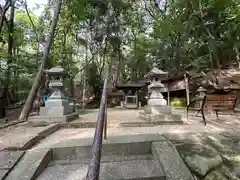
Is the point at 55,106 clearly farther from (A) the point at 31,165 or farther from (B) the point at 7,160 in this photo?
(A) the point at 31,165

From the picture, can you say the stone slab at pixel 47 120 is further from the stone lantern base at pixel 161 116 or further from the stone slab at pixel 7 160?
the stone lantern base at pixel 161 116

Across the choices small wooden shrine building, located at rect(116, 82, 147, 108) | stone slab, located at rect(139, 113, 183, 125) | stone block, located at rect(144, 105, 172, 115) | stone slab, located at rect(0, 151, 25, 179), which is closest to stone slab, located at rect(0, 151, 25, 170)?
stone slab, located at rect(0, 151, 25, 179)

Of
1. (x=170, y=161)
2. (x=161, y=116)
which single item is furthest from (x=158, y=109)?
(x=170, y=161)

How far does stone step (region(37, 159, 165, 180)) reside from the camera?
5.46 ft

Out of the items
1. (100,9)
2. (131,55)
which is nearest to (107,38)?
(100,9)

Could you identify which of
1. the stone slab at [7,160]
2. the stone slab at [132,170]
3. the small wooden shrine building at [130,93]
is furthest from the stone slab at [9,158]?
the small wooden shrine building at [130,93]

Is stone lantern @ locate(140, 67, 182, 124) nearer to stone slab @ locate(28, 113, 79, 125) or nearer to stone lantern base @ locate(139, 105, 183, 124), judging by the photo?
stone lantern base @ locate(139, 105, 183, 124)

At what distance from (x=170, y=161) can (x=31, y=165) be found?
169 centimetres

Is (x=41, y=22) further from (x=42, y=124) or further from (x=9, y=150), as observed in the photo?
(x=9, y=150)

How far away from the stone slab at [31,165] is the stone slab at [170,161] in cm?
147

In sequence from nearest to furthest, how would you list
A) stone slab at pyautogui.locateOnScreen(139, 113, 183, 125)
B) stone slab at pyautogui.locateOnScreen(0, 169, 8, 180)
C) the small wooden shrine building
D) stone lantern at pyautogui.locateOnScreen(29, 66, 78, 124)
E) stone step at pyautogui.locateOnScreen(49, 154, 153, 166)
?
stone slab at pyautogui.locateOnScreen(0, 169, 8, 180)
stone step at pyautogui.locateOnScreen(49, 154, 153, 166)
stone slab at pyautogui.locateOnScreen(139, 113, 183, 125)
stone lantern at pyautogui.locateOnScreen(29, 66, 78, 124)
the small wooden shrine building

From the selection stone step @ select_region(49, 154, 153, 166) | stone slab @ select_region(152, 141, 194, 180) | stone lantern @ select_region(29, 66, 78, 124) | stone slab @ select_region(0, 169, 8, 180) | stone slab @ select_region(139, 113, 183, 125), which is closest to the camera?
stone slab @ select_region(0, 169, 8, 180)

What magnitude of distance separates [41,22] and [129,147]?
449 inches

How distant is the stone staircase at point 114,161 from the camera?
1663 mm
